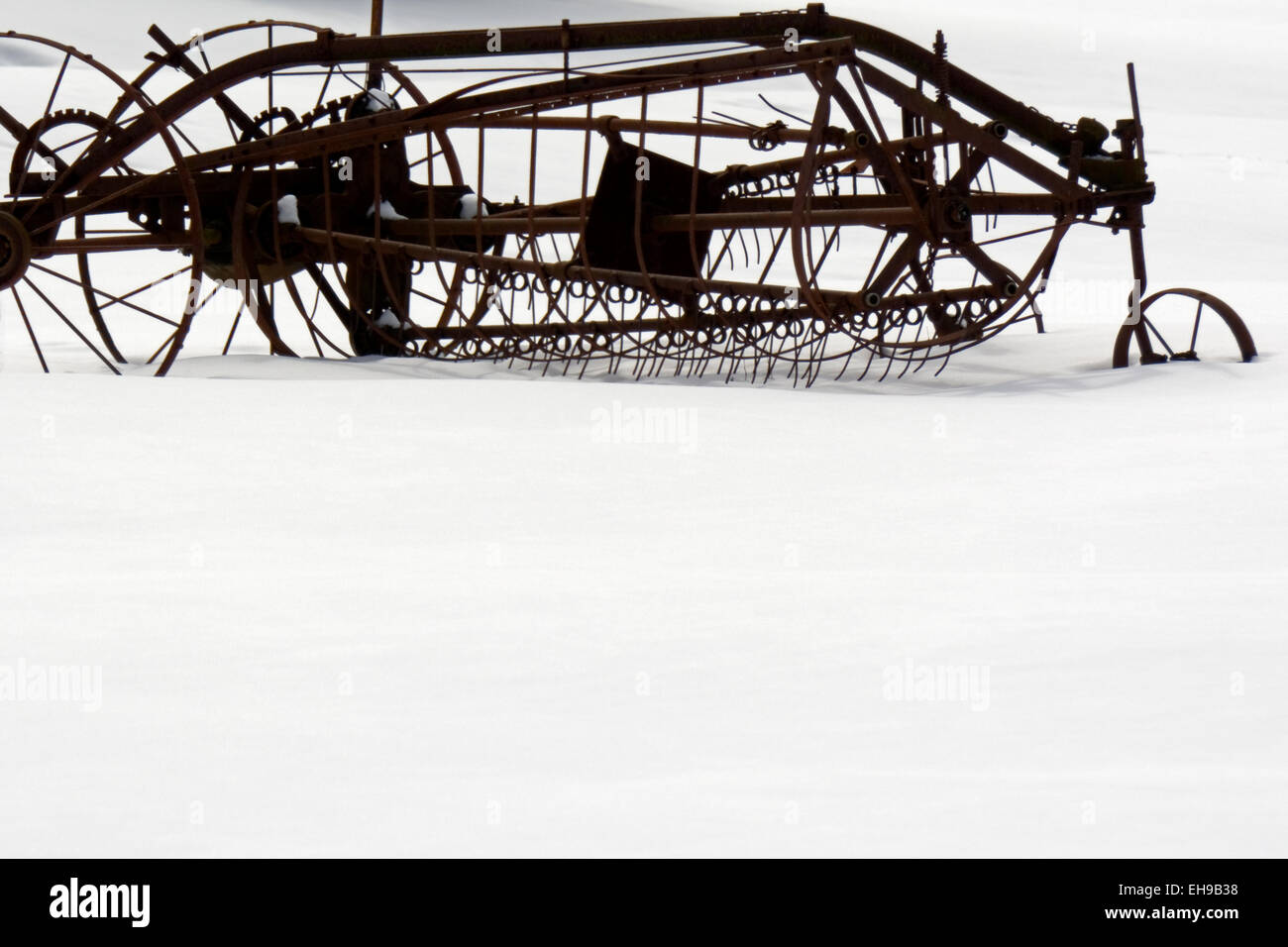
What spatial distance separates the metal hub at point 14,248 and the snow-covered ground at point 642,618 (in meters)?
1.37

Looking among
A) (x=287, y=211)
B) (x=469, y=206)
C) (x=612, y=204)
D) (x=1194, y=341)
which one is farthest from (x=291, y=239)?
(x=1194, y=341)

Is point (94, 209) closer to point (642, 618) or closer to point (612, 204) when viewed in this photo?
point (612, 204)

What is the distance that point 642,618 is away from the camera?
141 inches

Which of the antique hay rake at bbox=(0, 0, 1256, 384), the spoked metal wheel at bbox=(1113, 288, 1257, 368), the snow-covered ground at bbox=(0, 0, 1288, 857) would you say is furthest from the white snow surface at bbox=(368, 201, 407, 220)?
the spoked metal wheel at bbox=(1113, 288, 1257, 368)

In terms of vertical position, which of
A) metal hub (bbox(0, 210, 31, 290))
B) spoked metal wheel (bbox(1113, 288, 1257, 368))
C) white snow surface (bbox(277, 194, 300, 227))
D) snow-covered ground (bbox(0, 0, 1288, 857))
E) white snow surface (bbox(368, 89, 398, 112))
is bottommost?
snow-covered ground (bbox(0, 0, 1288, 857))

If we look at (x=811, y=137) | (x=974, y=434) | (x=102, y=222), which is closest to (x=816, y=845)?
(x=974, y=434)

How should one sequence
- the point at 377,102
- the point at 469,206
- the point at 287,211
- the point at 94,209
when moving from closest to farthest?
the point at 94,209 < the point at 287,211 < the point at 469,206 < the point at 377,102

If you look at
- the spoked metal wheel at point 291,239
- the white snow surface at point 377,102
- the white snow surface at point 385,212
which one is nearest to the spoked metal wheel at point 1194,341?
the spoked metal wheel at point 291,239

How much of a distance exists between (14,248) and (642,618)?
Result: 5326 mm

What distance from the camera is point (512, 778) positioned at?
2709 mm

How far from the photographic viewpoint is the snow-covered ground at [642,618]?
8.44 ft

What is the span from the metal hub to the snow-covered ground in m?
1.37

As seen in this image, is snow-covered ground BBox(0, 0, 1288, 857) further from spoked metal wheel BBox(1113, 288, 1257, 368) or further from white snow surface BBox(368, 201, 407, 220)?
white snow surface BBox(368, 201, 407, 220)

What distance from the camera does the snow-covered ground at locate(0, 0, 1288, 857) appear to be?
2.57 metres
